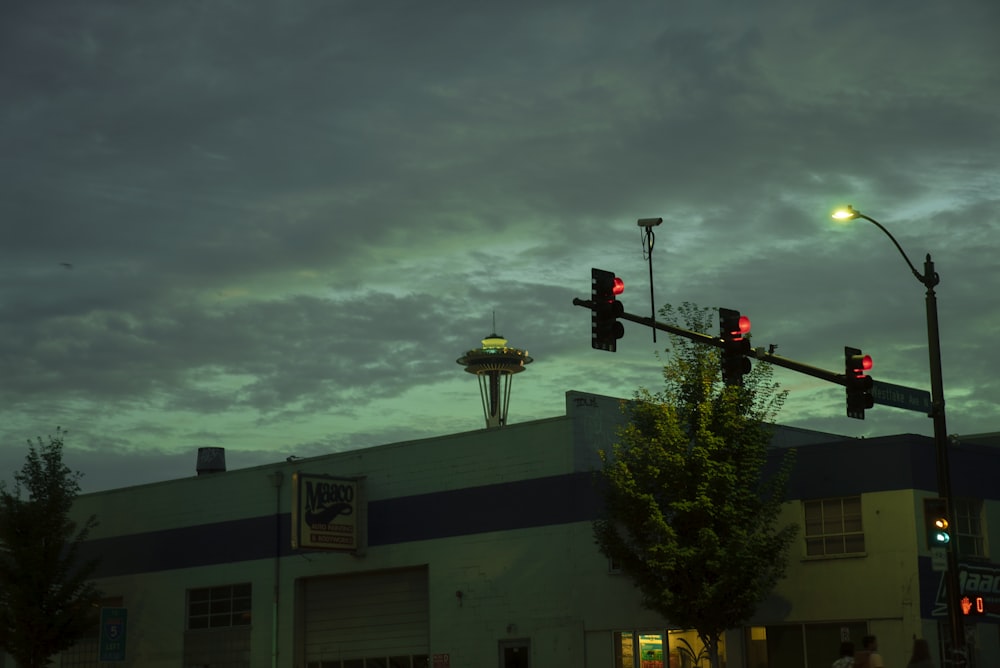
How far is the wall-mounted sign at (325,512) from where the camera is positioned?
40.2 meters

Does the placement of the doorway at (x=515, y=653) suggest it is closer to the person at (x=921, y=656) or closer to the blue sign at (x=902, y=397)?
the blue sign at (x=902, y=397)

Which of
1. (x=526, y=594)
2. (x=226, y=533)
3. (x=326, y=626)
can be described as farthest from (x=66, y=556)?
(x=526, y=594)

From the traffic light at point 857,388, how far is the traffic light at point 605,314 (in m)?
4.51

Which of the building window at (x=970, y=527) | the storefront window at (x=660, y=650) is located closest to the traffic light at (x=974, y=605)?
the building window at (x=970, y=527)

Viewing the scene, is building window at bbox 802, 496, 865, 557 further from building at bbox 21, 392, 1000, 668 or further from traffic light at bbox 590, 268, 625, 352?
traffic light at bbox 590, 268, 625, 352

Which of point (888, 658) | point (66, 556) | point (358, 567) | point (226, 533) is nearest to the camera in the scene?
point (888, 658)

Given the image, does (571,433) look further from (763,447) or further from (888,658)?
(888,658)

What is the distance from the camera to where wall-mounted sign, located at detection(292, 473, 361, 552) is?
4019cm

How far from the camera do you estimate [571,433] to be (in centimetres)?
3838

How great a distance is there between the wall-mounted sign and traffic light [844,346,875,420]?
1964cm

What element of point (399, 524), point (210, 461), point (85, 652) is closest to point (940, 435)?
point (399, 524)

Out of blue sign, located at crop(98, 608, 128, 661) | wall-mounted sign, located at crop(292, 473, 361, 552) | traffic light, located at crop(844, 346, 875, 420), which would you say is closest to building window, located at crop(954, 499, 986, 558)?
Answer: traffic light, located at crop(844, 346, 875, 420)

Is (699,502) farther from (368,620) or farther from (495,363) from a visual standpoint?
(495,363)

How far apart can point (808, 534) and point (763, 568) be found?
8.96 ft
